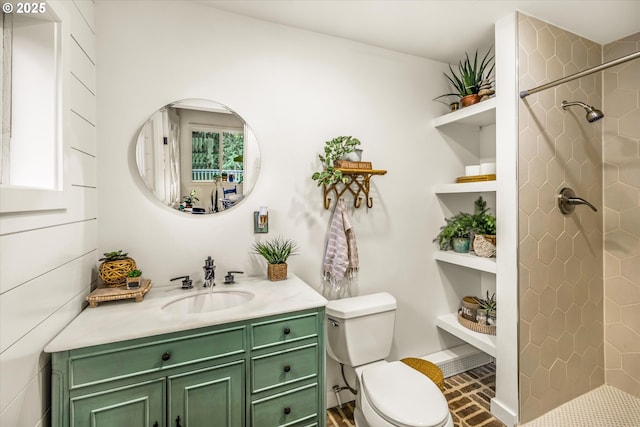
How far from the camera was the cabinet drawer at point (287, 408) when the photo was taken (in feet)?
4.26

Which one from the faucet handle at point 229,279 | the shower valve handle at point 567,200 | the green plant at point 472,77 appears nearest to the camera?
the faucet handle at point 229,279

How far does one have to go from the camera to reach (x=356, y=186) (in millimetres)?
2061

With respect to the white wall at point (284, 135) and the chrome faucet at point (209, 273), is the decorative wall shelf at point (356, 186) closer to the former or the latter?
the white wall at point (284, 135)

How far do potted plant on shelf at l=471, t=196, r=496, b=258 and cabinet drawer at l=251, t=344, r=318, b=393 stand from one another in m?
1.33

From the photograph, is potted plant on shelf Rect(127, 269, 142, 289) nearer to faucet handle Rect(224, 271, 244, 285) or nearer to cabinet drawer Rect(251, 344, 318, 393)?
faucet handle Rect(224, 271, 244, 285)

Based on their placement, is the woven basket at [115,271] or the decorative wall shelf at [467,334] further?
the decorative wall shelf at [467,334]

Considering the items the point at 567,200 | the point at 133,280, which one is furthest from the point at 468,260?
the point at 133,280

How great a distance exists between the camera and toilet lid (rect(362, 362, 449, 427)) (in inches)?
51.0

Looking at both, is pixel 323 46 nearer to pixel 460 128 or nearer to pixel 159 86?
pixel 159 86

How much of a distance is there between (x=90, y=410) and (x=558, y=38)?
9.96ft

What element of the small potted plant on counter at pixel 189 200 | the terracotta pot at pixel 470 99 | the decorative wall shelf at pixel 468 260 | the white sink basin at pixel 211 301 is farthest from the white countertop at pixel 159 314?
the terracotta pot at pixel 470 99

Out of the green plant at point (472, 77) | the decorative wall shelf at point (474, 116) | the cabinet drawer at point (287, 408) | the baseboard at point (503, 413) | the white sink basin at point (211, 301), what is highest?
the green plant at point (472, 77)

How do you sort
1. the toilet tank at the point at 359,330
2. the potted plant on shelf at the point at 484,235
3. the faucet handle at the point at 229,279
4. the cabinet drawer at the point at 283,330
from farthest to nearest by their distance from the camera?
the potted plant on shelf at the point at 484,235 < the toilet tank at the point at 359,330 < the faucet handle at the point at 229,279 < the cabinet drawer at the point at 283,330

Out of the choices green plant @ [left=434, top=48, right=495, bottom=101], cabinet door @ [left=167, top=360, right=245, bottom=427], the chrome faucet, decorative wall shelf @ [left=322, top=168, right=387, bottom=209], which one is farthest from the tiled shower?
the chrome faucet
